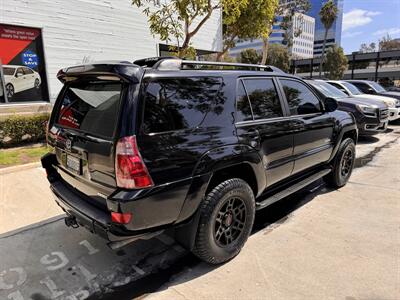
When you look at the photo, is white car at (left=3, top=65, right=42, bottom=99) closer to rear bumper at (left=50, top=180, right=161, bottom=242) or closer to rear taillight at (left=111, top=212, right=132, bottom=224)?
rear bumper at (left=50, top=180, right=161, bottom=242)

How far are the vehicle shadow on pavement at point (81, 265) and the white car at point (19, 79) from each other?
19.1 feet

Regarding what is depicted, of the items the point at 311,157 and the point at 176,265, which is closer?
the point at 176,265

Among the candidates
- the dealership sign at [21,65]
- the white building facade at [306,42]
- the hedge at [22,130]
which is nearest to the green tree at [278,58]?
the dealership sign at [21,65]

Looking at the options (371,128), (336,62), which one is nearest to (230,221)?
(371,128)

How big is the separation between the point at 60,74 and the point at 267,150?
7.40 feet

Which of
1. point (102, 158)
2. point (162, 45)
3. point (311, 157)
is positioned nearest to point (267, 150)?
point (311, 157)

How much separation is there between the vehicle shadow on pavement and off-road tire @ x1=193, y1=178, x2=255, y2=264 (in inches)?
8.3

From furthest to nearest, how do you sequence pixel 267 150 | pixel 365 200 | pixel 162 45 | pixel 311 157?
pixel 162 45, pixel 365 200, pixel 311 157, pixel 267 150

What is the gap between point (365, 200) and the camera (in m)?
4.52

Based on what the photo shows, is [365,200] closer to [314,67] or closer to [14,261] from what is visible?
[14,261]

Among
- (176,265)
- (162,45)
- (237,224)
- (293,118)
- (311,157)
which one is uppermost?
(162,45)

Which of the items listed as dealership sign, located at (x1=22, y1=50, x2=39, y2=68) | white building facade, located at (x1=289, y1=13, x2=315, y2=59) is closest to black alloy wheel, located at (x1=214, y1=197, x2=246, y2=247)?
dealership sign, located at (x1=22, y1=50, x2=39, y2=68)

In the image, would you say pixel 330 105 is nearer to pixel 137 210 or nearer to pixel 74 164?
pixel 137 210

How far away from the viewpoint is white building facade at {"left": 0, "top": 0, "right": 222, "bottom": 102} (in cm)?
795
